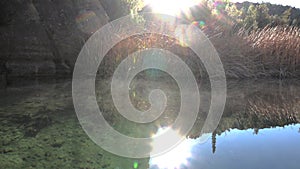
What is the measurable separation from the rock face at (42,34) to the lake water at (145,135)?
4.94 feet

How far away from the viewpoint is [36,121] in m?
1.49

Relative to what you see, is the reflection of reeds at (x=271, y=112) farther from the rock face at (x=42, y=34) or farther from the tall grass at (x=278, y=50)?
the rock face at (x=42, y=34)

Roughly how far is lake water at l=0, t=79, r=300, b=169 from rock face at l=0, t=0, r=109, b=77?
151 centimetres

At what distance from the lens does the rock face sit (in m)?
3.59

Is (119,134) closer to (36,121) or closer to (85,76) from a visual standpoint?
(36,121)

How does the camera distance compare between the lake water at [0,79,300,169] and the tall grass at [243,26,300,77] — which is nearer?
the lake water at [0,79,300,169]

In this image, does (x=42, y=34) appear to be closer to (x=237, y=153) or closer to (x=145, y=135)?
(x=145, y=135)

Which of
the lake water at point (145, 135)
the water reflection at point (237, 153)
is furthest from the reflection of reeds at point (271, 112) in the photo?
the water reflection at point (237, 153)

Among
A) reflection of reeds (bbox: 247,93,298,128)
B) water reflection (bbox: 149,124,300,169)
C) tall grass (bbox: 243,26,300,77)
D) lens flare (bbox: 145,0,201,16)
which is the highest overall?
lens flare (bbox: 145,0,201,16)

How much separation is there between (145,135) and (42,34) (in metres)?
3.19

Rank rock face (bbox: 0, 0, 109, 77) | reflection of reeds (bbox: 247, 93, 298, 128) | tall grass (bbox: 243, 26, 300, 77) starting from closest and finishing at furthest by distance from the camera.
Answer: reflection of reeds (bbox: 247, 93, 298, 128), rock face (bbox: 0, 0, 109, 77), tall grass (bbox: 243, 26, 300, 77)

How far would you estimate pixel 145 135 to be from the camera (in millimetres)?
1383

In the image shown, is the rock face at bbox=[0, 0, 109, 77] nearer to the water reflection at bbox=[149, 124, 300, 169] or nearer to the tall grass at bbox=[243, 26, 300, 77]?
the tall grass at bbox=[243, 26, 300, 77]

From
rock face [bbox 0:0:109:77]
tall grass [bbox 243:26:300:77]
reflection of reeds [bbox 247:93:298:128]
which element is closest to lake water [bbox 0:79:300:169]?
reflection of reeds [bbox 247:93:298:128]
